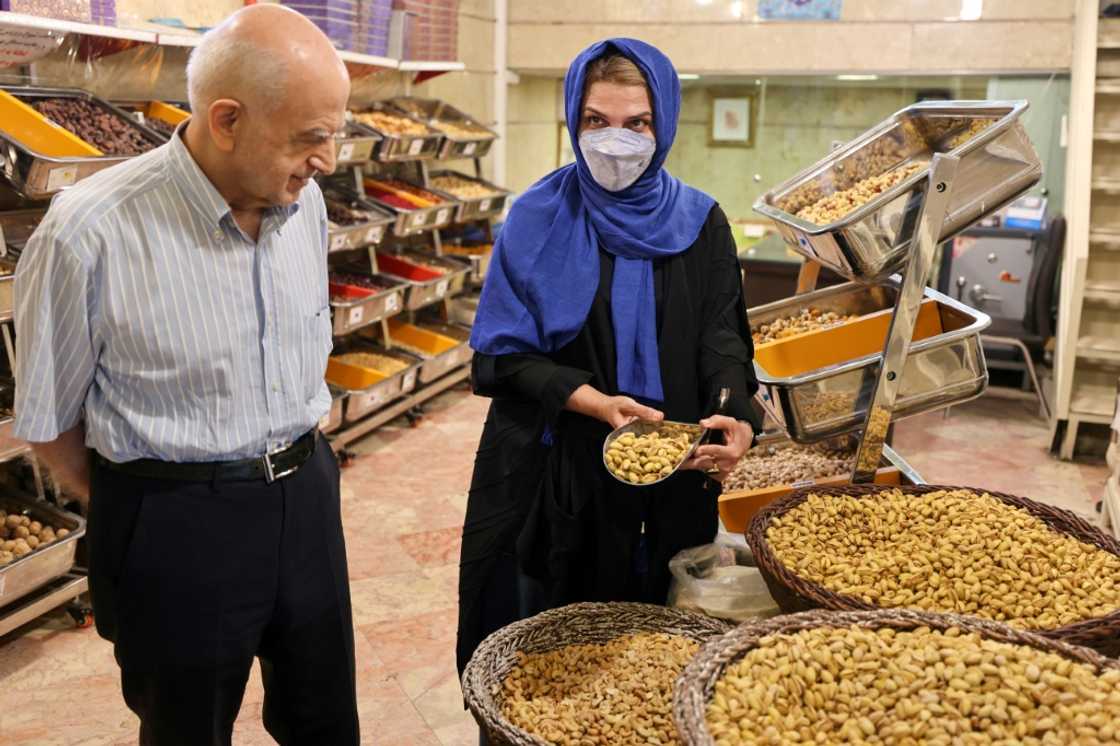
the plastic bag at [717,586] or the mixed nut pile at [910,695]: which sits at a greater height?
Answer: the mixed nut pile at [910,695]

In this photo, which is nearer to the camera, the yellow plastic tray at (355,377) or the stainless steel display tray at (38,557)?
the stainless steel display tray at (38,557)

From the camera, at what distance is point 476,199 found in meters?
6.51

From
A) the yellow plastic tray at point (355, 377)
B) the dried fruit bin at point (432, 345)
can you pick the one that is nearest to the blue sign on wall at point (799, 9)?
the dried fruit bin at point (432, 345)

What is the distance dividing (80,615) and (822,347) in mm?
2680

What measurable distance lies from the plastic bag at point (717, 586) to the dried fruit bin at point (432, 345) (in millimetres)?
3791

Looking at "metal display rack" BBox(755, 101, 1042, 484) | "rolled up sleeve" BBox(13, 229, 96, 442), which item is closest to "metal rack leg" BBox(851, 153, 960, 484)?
"metal display rack" BBox(755, 101, 1042, 484)

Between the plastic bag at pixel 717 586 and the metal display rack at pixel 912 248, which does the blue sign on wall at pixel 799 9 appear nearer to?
the metal display rack at pixel 912 248

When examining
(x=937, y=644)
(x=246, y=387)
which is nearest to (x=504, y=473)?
(x=246, y=387)

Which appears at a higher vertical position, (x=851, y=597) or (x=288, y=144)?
(x=288, y=144)

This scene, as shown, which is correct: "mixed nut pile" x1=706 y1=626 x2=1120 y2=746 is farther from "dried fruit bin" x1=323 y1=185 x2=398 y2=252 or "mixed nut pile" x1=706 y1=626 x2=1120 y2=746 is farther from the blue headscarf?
"dried fruit bin" x1=323 y1=185 x2=398 y2=252

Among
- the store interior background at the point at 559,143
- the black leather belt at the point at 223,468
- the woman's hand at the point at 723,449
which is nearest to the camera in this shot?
the black leather belt at the point at 223,468

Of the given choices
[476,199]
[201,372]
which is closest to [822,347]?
[201,372]

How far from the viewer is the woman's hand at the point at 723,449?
2.12 metres

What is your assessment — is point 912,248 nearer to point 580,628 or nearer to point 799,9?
point 580,628
